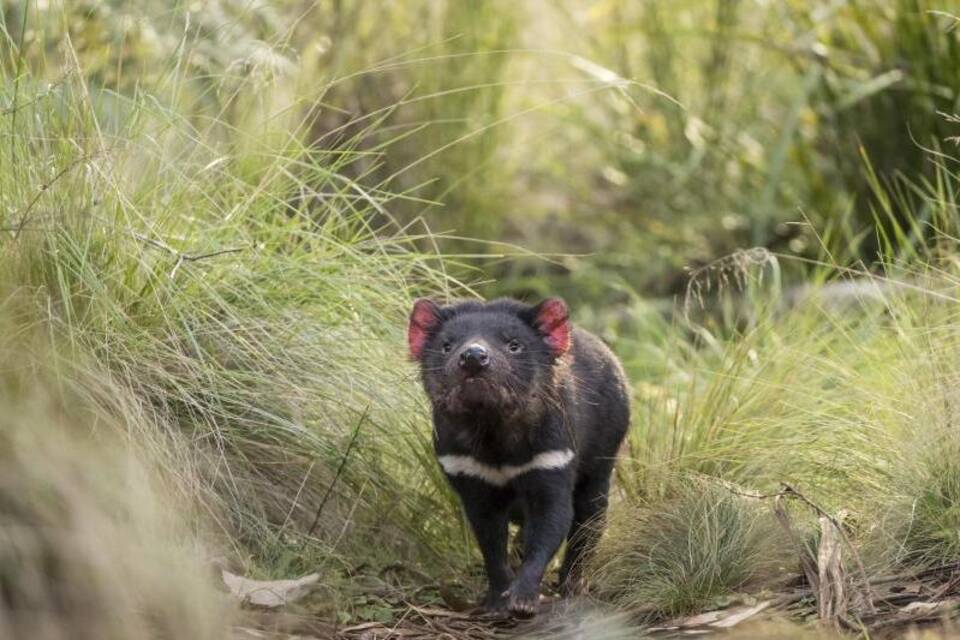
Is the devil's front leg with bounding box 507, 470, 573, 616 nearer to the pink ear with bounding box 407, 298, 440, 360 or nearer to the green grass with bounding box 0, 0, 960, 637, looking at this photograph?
the green grass with bounding box 0, 0, 960, 637

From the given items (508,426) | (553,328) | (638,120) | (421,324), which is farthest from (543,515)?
(638,120)

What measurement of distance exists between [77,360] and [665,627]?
5.23 ft

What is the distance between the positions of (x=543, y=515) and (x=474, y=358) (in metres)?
0.53

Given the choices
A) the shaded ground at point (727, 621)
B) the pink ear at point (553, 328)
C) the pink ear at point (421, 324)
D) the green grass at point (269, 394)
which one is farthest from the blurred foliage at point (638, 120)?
the shaded ground at point (727, 621)

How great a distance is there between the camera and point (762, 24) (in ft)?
27.8

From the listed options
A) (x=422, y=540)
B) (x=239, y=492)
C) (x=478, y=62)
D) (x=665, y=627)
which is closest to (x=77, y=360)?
(x=239, y=492)

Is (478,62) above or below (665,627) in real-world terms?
above

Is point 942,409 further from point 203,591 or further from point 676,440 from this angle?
point 203,591

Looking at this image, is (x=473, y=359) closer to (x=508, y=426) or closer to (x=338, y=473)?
(x=508, y=426)

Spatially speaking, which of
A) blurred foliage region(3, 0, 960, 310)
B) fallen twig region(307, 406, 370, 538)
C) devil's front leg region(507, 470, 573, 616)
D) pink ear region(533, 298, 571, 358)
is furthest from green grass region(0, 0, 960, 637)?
blurred foliage region(3, 0, 960, 310)

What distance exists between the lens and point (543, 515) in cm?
420

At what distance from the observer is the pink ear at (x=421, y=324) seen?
425 cm

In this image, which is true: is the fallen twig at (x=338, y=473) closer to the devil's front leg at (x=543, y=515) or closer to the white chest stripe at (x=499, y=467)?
the white chest stripe at (x=499, y=467)

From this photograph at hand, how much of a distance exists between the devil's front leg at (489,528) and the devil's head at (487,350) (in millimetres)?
260
